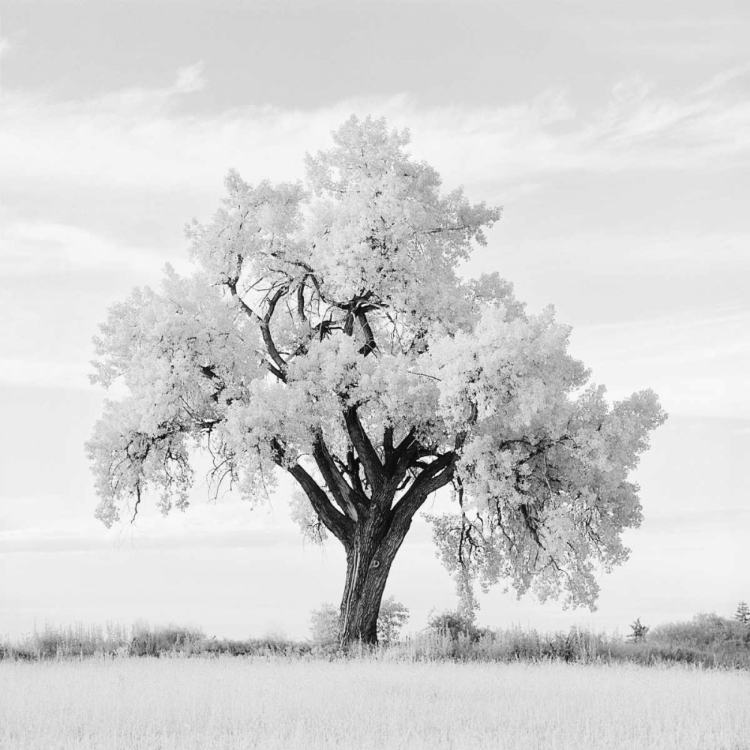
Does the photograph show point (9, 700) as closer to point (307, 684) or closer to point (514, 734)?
point (307, 684)

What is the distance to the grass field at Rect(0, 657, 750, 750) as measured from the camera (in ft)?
36.6

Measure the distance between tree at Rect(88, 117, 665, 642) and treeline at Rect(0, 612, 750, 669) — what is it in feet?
4.16

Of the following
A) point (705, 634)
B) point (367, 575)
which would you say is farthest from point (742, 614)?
point (367, 575)

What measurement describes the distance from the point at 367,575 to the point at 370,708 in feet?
30.0

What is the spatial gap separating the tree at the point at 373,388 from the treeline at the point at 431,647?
1.27 meters

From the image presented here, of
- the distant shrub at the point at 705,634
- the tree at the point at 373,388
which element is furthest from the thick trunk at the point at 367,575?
the distant shrub at the point at 705,634

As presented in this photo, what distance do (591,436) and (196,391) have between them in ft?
29.3

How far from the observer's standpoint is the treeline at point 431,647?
21.3 meters

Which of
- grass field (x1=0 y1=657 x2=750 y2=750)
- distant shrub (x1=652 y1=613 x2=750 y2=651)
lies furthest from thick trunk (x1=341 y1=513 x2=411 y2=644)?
distant shrub (x1=652 y1=613 x2=750 y2=651)

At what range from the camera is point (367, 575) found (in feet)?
73.0

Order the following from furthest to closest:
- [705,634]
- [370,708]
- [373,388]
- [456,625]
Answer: [705,634]
[456,625]
[373,388]
[370,708]

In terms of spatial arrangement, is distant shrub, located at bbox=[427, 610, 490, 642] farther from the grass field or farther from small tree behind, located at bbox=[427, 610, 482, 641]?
the grass field

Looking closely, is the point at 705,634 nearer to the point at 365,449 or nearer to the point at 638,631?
the point at 638,631

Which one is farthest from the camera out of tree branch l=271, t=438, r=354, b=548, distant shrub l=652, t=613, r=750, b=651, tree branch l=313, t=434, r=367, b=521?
distant shrub l=652, t=613, r=750, b=651
